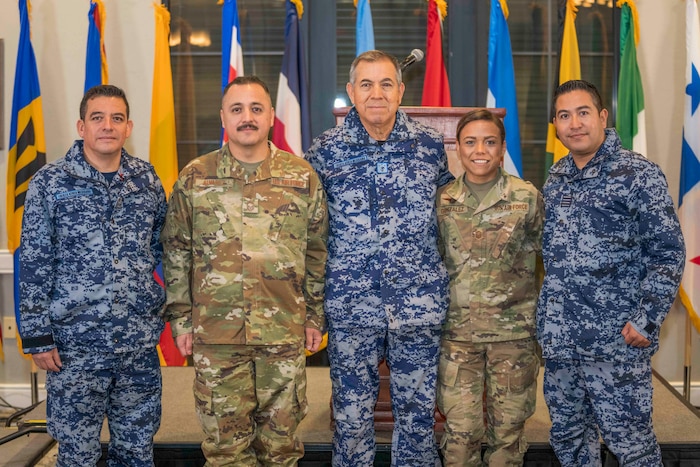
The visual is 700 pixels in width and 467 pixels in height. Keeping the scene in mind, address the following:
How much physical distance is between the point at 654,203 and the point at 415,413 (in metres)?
1.01

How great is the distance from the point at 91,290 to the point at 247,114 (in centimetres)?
77

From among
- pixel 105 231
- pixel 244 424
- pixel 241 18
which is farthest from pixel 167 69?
pixel 244 424

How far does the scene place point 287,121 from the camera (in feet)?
12.4

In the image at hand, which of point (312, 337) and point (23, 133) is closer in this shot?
point (312, 337)

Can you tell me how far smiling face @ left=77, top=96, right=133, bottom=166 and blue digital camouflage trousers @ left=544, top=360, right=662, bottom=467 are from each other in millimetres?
1633

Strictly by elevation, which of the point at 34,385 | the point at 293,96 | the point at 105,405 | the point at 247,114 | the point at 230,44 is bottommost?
the point at 34,385

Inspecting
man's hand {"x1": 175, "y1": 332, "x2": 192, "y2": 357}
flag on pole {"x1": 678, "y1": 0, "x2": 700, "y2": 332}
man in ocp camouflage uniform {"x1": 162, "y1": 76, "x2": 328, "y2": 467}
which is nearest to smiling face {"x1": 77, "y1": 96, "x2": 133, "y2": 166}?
man in ocp camouflage uniform {"x1": 162, "y1": 76, "x2": 328, "y2": 467}

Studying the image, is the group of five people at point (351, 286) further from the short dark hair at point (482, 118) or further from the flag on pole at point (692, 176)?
the flag on pole at point (692, 176)

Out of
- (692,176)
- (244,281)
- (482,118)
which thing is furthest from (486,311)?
(692,176)

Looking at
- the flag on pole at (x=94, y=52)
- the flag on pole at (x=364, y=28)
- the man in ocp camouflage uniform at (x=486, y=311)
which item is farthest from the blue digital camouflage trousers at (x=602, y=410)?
the flag on pole at (x=94, y=52)

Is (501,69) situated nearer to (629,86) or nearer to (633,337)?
(629,86)

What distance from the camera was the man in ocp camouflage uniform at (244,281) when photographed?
7.66 feet

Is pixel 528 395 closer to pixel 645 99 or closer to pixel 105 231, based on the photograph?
pixel 105 231

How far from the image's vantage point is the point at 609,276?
7.55 ft
